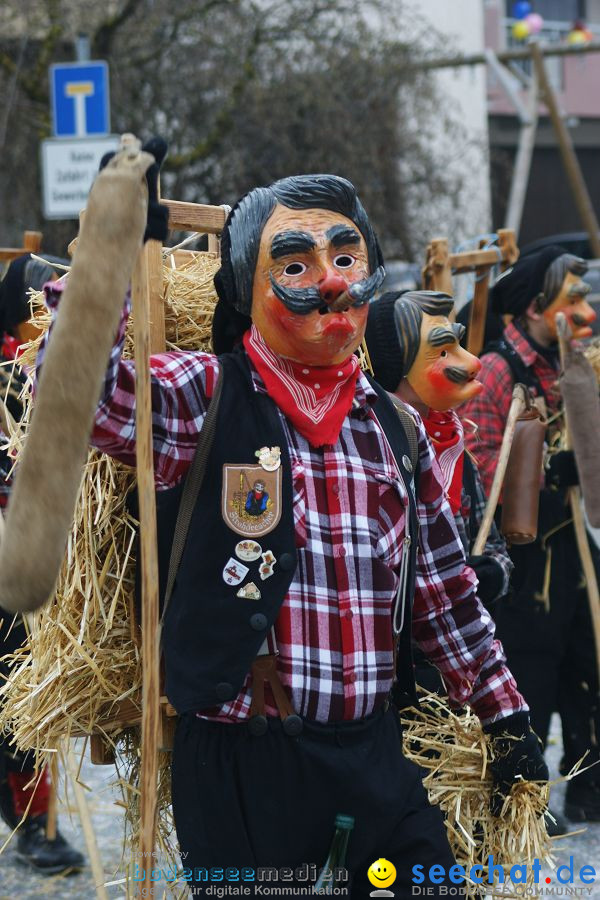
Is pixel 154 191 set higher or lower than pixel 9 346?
higher

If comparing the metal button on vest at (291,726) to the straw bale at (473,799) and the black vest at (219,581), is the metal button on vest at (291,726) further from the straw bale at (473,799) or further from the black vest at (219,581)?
the straw bale at (473,799)

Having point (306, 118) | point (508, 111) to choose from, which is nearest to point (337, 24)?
point (306, 118)

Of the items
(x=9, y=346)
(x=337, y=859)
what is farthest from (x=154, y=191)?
(x=9, y=346)

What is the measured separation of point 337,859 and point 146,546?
A: 2.52 ft

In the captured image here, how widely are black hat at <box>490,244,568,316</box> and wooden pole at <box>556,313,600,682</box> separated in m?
0.36

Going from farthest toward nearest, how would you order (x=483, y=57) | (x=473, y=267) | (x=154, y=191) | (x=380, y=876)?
(x=483, y=57), (x=473, y=267), (x=380, y=876), (x=154, y=191)

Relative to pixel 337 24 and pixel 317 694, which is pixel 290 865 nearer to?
pixel 317 694

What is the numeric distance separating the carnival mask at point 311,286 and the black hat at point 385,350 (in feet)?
3.71

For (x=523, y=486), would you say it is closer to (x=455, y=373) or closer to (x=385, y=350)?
(x=455, y=373)

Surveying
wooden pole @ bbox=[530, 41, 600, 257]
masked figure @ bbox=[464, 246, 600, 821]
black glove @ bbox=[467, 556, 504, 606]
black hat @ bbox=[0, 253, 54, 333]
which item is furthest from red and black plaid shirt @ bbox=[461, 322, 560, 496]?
wooden pole @ bbox=[530, 41, 600, 257]

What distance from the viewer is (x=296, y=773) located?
2492mm

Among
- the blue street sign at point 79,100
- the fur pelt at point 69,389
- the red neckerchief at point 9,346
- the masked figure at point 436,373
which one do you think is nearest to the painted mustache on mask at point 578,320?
the masked figure at point 436,373

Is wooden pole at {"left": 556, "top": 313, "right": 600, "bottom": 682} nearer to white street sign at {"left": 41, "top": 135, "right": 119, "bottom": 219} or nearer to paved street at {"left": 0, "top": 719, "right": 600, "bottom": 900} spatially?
paved street at {"left": 0, "top": 719, "right": 600, "bottom": 900}

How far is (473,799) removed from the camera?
3102 millimetres
